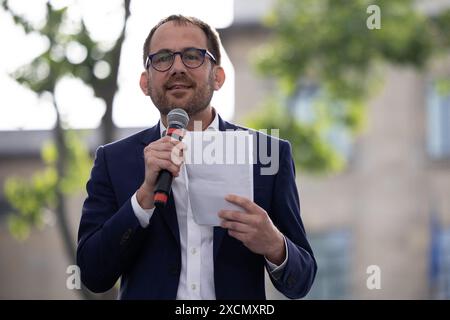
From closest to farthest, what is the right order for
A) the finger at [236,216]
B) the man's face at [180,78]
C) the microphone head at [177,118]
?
the finger at [236,216], the microphone head at [177,118], the man's face at [180,78]

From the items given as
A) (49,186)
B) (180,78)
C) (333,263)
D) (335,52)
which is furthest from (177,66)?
(333,263)

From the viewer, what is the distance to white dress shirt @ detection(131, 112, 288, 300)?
315 cm

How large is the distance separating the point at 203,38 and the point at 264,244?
35.5 inches

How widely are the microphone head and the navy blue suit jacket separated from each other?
0.25 m

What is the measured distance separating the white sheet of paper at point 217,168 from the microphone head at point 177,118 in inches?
7.0

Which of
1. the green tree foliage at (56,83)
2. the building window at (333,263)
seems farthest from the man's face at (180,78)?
the building window at (333,263)

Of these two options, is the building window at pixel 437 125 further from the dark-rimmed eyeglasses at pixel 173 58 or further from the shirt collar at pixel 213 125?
the dark-rimmed eyeglasses at pixel 173 58

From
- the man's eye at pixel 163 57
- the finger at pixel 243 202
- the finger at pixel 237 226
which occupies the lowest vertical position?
the finger at pixel 237 226

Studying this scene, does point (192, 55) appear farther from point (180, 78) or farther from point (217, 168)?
point (217, 168)

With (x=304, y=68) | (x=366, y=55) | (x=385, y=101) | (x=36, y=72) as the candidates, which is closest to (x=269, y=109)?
(x=304, y=68)

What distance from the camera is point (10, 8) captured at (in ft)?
30.2

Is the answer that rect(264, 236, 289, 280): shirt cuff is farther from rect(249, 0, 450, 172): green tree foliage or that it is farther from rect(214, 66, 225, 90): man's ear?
rect(249, 0, 450, 172): green tree foliage

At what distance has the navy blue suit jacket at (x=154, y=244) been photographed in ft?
10.4

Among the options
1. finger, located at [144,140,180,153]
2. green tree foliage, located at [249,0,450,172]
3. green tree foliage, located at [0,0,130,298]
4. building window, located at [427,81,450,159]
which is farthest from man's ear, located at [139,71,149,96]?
building window, located at [427,81,450,159]
